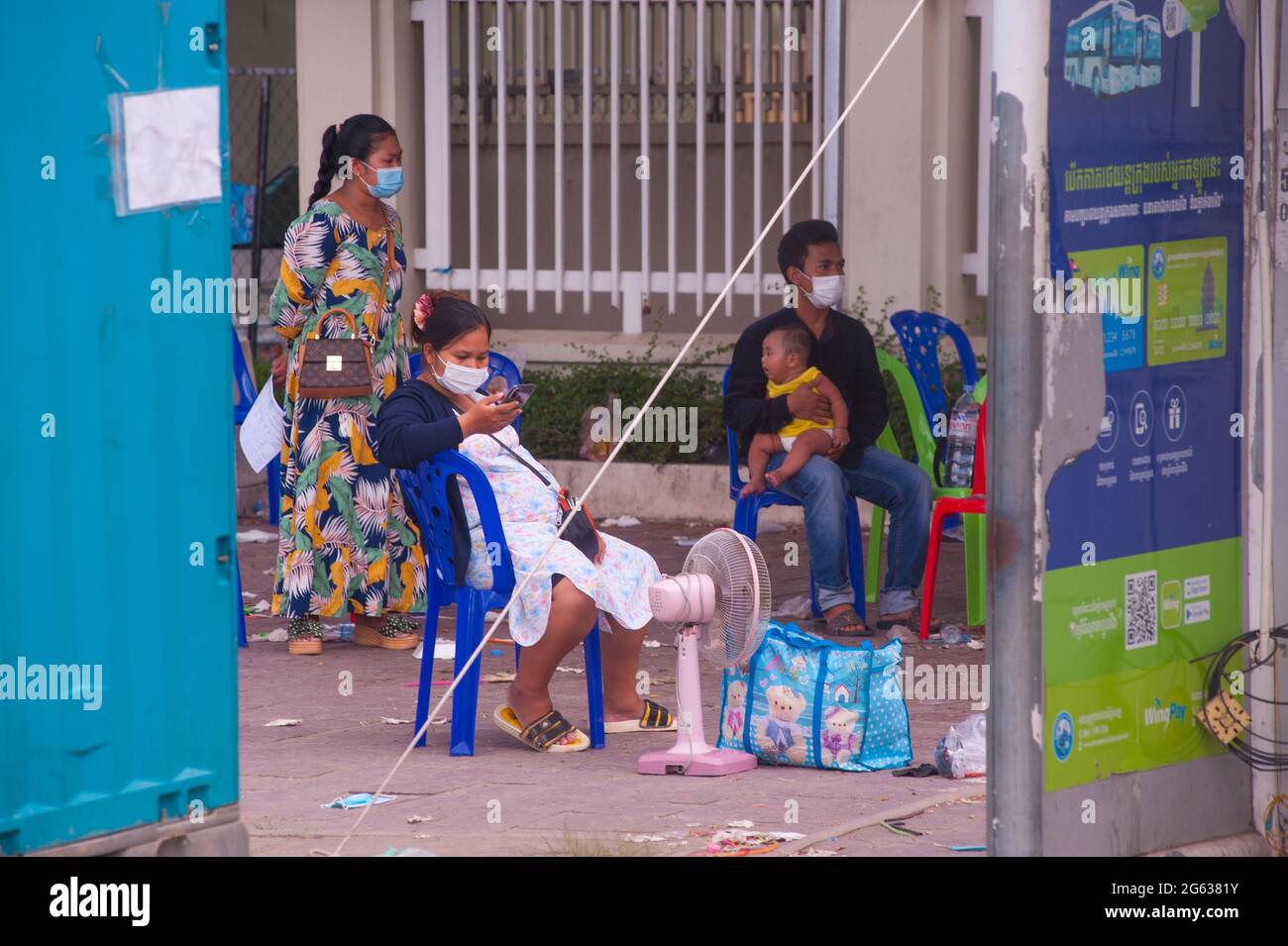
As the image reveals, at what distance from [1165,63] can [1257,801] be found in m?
1.85

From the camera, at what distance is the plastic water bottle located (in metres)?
8.18

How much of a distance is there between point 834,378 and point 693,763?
2.72 m

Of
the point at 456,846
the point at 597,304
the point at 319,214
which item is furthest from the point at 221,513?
the point at 597,304

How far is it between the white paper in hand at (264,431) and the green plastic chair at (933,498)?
8.29 ft

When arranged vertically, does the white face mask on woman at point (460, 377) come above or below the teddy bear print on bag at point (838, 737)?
above

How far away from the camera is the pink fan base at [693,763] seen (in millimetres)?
5875

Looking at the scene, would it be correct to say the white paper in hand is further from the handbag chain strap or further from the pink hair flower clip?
the pink hair flower clip

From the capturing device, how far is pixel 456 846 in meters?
5.07

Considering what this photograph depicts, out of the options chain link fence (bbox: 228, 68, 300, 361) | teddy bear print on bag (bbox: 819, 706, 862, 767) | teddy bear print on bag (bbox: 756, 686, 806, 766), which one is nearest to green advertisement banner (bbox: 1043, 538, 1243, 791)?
teddy bear print on bag (bbox: 819, 706, 862, 767)

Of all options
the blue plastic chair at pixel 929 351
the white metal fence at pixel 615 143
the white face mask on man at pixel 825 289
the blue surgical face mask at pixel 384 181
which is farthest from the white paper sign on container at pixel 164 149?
the white metal fence at pixel 615 143

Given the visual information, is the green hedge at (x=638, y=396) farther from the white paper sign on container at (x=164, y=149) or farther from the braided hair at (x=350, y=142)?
the white paper sign on container at (x=164, y=149)

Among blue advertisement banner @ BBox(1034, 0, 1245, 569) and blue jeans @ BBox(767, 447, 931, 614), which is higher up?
blue advertisement banner @ BBox(1034, 0, 1245, 569)

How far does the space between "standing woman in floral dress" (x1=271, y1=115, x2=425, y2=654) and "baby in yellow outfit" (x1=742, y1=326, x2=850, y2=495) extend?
→ 4.65 ft

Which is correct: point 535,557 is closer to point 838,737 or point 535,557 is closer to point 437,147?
point 838,737
